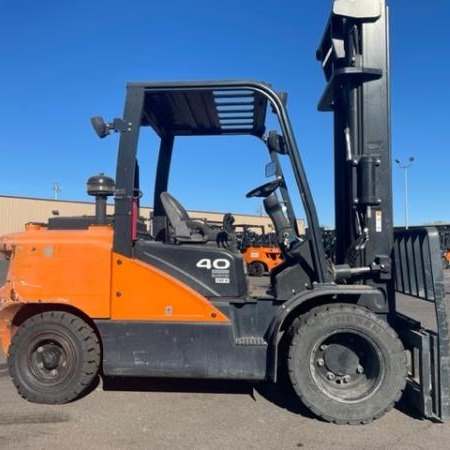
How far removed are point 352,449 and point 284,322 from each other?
1266mm

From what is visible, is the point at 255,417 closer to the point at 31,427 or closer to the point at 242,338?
the point at 242,338

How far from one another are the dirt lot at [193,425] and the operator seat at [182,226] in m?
1.55

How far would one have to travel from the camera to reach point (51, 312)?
479cm

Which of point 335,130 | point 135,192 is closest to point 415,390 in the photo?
point 335,130

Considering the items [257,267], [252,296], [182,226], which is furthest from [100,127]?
[257,267]

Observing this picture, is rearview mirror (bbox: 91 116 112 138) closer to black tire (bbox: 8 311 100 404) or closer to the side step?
black tire (bbox: 8 311 100 404)

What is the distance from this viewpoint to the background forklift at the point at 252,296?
4383 millimetres

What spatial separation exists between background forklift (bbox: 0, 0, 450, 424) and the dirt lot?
19 centimetres

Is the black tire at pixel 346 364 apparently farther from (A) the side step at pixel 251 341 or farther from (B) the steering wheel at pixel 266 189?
(B) the steering wheel at pixel 266 189

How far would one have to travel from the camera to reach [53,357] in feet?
15.6

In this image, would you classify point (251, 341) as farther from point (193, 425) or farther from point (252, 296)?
point (193, 425)

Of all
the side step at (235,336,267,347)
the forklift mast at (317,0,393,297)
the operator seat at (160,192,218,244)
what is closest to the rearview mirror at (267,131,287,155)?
the forklift mast at (317,0,393,297)

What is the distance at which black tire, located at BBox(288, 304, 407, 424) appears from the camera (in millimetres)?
4309

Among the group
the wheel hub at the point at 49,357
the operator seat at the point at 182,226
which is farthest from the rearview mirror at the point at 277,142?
the wheel hub at the point at 49,357
